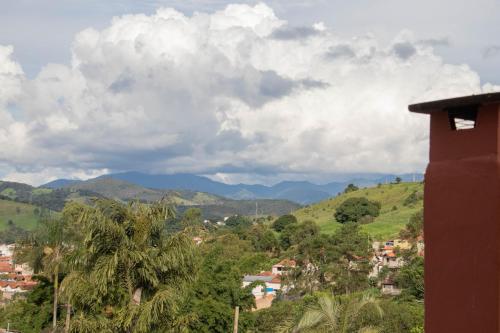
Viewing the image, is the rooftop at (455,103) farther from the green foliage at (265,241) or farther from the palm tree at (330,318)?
the green foliage at (265,241)

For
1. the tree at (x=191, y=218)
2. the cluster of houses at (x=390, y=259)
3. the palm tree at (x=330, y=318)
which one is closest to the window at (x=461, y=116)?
the palm tree at (x=330, y=318)

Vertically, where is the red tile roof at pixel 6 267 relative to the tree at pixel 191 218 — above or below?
below

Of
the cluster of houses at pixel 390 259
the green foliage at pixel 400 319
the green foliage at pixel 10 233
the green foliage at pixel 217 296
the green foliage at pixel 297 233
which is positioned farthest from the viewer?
the green foliage at pixel 10 233

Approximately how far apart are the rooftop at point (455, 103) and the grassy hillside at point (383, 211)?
74559 millimetres

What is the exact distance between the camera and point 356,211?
100688 mm

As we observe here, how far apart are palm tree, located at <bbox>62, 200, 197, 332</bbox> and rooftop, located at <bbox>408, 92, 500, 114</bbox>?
10.7 metres

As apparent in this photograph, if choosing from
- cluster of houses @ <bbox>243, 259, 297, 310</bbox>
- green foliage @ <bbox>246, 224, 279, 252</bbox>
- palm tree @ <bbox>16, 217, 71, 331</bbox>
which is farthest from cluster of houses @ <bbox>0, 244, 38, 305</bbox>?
palm tree @ <bbox>16, 217, 71, 331</bbox>

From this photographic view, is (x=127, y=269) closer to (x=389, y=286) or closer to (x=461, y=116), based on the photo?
(x=461, y=116)

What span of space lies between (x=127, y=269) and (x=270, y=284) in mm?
55658

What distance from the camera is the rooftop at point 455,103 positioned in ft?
21.6

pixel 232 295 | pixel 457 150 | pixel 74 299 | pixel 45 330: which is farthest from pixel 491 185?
pixel 45 330

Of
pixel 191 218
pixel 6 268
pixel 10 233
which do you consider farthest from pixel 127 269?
pixel 10 233

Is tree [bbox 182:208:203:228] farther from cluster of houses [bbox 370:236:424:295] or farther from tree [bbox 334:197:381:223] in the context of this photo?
tree [bbox 334:197:381:223]

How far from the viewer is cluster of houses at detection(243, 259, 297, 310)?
193ft
